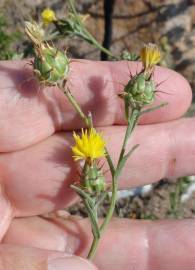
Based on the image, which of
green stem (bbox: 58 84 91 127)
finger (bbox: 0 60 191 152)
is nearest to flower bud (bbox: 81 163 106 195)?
green stem (bbox: 58 84 91 127)

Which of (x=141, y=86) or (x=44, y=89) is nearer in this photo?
(x=141, y=86)

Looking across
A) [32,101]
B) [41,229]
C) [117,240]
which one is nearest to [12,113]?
[32,101]

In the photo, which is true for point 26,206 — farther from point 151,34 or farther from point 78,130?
point 151,34

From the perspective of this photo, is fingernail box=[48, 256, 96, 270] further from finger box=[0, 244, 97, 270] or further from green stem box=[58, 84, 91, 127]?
green stem box=[58, 84, 91, 127]

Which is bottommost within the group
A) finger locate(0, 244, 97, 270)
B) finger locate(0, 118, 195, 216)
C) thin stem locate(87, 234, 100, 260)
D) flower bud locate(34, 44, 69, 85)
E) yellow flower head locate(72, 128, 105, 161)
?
thin stem locate(87, 234, 100, 260)

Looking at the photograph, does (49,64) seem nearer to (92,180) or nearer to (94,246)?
(92,180)

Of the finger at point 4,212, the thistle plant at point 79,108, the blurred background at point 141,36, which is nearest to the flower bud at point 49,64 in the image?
the thistle plant at point 79,108

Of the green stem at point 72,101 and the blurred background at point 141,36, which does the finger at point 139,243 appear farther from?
the blurred background at point 141,36

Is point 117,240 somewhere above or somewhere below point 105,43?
below
